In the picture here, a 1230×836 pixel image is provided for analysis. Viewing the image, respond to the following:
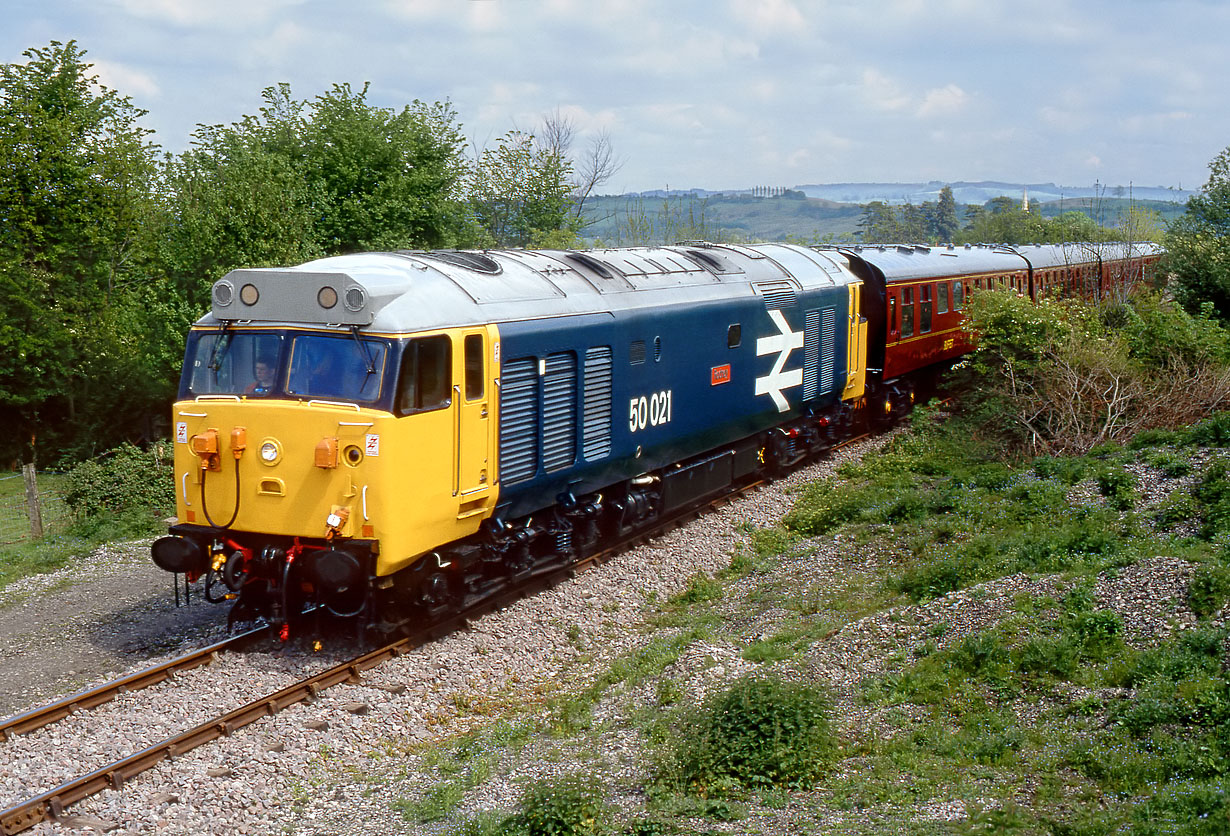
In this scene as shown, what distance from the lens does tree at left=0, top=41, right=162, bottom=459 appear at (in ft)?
97.2

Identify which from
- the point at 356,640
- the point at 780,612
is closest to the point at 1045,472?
the point at 780,612

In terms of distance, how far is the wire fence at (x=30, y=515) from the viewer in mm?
18484

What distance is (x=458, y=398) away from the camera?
11.3 meters

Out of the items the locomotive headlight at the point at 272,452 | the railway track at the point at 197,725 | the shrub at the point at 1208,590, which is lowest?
the railway track at the point at 197,725

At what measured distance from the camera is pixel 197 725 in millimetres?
9648

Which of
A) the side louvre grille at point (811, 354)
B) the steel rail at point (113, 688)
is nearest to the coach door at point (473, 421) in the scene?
the steel rail at point (113, 688)

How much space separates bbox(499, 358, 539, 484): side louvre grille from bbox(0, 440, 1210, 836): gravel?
189 cm

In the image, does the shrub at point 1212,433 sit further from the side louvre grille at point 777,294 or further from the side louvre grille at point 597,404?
the side louvre grille at point 597,404

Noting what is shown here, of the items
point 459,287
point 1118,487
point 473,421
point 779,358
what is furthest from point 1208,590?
point 779,358

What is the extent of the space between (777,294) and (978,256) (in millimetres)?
13202

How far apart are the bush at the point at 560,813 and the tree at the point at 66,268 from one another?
23.8 m

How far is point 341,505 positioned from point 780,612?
5.37m

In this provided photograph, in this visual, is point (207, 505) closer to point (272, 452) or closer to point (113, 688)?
point (272, 452)

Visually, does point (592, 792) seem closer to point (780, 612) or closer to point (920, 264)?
point (780, 612)
